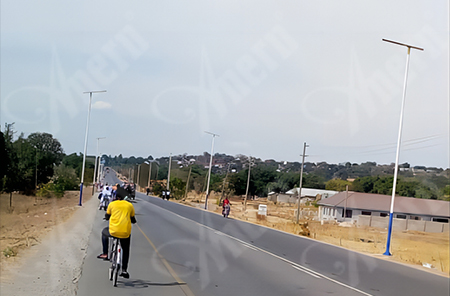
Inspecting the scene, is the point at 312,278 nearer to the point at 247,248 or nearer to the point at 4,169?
the point at 247,248

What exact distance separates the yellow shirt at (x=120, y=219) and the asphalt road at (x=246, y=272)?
1.00 meters

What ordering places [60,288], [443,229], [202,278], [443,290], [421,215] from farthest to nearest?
1. [421,215]
2. [443,229]
3. [443,290]
4. [202,278]
5. [60,288]

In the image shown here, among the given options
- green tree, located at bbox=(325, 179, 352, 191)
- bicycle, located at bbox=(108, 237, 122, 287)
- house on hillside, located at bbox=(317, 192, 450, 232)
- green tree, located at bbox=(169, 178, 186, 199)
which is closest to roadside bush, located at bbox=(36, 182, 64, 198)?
green tree, located at bbox=(169, 178, 186, 199)

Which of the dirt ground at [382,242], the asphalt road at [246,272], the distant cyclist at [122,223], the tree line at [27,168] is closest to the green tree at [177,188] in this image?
the tree line at [27,168]

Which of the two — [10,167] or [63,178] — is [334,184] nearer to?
[63,178]

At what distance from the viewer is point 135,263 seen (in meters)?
13.0

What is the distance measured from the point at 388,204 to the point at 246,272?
6464 cm

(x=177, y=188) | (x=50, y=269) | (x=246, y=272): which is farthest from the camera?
(x=177, y=188)

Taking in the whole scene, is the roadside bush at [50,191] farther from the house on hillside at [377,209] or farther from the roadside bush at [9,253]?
the roadside bush at [9,253]

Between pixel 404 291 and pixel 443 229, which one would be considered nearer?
pixel 404 291

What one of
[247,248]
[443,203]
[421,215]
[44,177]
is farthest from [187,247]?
[443,203]

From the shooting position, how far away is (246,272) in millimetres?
12711

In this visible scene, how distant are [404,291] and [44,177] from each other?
59469 millimetres

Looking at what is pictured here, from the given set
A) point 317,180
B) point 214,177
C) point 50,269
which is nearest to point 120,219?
point 50,269
